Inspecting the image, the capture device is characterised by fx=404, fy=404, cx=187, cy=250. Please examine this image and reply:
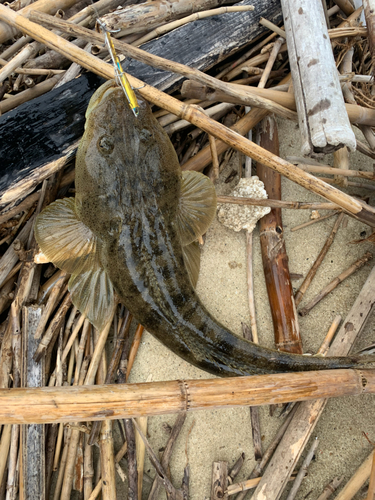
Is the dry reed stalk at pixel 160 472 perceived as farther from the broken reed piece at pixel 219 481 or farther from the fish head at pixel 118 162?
the fish head at pixel 118 162

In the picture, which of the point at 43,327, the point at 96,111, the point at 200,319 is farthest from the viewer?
the point at 43,327

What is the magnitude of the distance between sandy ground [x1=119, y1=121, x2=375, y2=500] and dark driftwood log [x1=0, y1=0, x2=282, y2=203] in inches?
32.5

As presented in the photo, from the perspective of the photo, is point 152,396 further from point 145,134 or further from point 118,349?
point 145,134

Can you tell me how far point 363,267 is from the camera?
3.10 metres

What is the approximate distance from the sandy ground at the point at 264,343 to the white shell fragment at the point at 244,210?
10 cm

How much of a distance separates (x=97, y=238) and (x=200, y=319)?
0.85 meters

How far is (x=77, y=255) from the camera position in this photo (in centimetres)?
265

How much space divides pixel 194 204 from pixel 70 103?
105cm

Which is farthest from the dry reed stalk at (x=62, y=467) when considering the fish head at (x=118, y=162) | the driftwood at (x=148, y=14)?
the driftwood at (x=148, y=14)

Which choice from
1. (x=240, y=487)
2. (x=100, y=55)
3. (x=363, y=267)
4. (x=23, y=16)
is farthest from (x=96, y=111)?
(x=240, y=487)

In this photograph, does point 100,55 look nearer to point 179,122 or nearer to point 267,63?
point 179,122

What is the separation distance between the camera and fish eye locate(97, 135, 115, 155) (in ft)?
7.79

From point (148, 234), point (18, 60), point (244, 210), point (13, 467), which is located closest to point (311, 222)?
point (244, 210)

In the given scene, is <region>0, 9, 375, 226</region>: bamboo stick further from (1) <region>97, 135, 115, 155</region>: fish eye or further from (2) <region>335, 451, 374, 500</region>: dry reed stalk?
(2) <region>335, 451, 374, 500</region>: dry reed stalk
